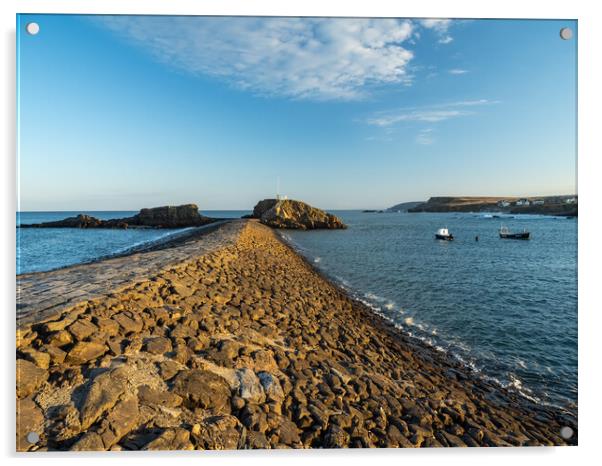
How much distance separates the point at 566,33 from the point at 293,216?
44708 mm

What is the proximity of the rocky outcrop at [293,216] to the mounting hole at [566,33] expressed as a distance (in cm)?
4136

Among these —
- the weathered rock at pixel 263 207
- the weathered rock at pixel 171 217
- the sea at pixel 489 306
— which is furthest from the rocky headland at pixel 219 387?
the weathered rock at pixel 171 217

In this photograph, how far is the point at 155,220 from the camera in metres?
53.9

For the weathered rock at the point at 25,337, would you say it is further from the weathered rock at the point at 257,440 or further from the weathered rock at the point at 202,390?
Result: the weathered rock at the point at 257,440

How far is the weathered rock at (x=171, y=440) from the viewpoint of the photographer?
2555mm

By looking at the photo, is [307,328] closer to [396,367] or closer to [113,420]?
[396,367]

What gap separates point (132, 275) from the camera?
5.73 meters

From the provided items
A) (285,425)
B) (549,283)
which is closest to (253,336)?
(285,425)

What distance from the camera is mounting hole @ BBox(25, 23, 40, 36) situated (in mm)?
4102

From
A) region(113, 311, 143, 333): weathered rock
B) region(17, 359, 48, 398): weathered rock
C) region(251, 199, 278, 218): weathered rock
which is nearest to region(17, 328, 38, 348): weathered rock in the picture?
region(17, 359, 48, 398): weathered rock

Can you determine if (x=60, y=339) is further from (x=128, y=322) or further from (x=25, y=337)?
(x=128, y=322)

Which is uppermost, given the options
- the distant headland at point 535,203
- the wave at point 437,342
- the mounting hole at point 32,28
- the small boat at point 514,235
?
the mounting hole at point 32,28

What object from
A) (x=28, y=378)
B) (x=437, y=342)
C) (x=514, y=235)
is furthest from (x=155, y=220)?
(x=28, y=378)

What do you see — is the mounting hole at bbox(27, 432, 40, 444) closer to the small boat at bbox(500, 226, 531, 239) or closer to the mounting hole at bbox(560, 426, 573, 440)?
the mounting hole at bbox(560, 426, 573, 440)
